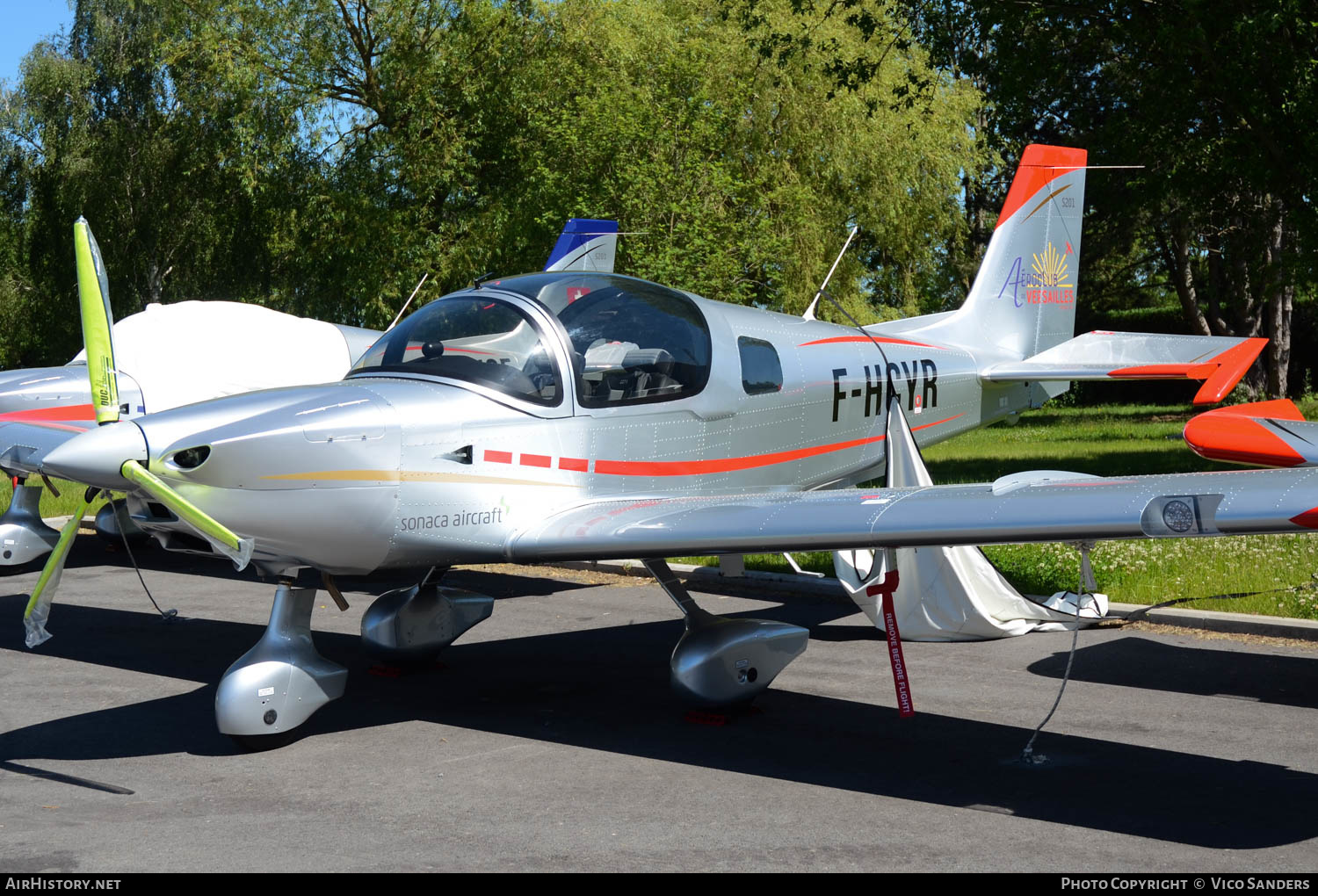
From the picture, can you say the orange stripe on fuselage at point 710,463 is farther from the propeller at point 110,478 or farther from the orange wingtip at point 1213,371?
the orange wingtip at point 1213,371

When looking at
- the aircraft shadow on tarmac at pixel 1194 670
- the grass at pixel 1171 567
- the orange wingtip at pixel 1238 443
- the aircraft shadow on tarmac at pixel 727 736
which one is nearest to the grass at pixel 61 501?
the grass at pixel 1171 567

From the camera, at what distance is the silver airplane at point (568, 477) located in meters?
5.51

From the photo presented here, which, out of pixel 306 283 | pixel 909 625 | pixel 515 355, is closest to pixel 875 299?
pixel 306 283

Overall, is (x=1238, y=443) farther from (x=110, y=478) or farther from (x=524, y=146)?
(x=524, y=146)

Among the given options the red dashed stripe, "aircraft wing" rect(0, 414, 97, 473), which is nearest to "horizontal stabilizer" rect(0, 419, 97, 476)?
"aircraft wing" rect(0, 414, 97, 473)

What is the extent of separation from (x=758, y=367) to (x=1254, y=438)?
2.95 m

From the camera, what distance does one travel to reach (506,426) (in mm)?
6441

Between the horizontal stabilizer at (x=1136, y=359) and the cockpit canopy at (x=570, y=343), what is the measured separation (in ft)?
12.1

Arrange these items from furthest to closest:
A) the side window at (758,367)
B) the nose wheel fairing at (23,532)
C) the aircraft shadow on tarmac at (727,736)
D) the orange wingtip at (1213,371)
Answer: the nose wheel fairing at (23,532) < the orange wingtip at (1213,371) < the side window at (758,367) < the aircraft shadow on tarmac at (727,736)

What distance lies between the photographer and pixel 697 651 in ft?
21.8

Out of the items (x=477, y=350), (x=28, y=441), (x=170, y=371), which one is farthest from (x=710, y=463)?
(x=28, y=441)
